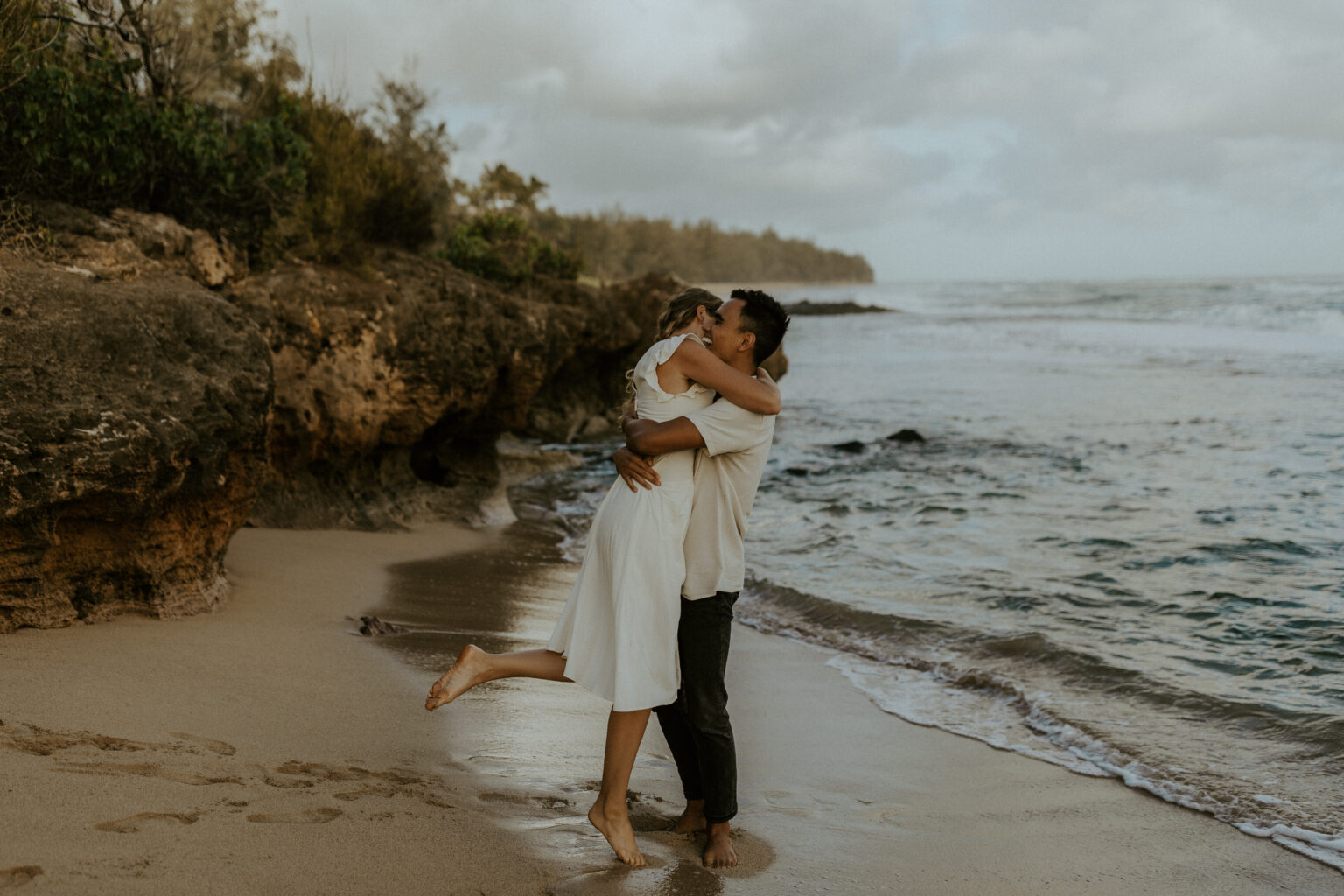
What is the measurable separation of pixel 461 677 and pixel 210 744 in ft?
3.34

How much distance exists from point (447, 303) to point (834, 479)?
607 centimetres

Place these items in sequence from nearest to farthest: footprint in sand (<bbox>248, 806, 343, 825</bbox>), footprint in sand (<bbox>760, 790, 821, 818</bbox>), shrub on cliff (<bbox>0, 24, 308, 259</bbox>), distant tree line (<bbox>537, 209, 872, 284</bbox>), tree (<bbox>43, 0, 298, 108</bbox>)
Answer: footprint in sand (<bbox>248, 806, 343, 825</bbox>) → footprint in sand (<bbox>760, 790, 821, 818</bbox>) → shrub on cliff (<bbox>0, 24, 308, 259</bbox>) → tree (<bbox>43, 0, 298, 108</bbox>) → distant tree line (<bbox>537, 209, 872, 284</bbox>)

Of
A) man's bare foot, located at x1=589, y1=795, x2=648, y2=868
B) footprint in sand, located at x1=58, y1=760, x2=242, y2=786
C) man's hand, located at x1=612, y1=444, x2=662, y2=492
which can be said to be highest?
man's hand, located at x1=612, y1=444, x2=662, y2=492

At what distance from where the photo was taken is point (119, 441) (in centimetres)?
473

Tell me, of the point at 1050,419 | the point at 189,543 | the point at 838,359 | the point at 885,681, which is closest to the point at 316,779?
the point at 189,543

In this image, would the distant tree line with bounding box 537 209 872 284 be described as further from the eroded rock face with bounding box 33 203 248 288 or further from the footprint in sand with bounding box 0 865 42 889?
the footprint in sand with bounding box 0 865 42 889

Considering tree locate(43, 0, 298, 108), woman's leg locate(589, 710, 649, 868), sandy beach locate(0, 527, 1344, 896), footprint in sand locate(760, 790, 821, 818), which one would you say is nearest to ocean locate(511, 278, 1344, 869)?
sandy beach locate(0, 527, 1344, 896)

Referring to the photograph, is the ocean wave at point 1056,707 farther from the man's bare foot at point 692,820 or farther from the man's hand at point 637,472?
the man's hand at point 637,472

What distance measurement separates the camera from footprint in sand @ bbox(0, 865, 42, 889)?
2498 mm

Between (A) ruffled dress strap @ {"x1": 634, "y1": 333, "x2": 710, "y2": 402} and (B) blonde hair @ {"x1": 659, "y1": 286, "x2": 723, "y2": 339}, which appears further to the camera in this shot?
(B) blonde hair @ {"x1": 659, "y1": 286, "x2": 723, "y2": 339}

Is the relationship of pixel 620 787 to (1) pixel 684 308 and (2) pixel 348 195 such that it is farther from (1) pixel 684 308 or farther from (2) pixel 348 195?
(2) pixel 348 195

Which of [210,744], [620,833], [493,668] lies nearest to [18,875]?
[210,744]

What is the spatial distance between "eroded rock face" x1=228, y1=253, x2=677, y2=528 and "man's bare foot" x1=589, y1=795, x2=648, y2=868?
573 centimetres

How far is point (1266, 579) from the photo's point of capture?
8039mm
